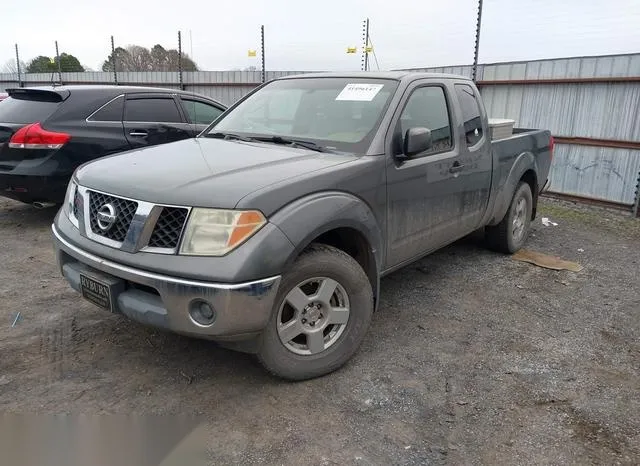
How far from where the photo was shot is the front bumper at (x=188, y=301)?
2580 millimetres

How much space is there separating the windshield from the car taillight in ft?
8.42

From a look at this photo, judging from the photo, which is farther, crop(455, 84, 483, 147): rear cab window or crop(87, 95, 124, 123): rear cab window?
crop(87, 95, 124, 123): rear cab window

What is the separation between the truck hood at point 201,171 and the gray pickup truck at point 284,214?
11 millimetres

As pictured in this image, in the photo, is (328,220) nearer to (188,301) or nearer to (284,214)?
(284,214)

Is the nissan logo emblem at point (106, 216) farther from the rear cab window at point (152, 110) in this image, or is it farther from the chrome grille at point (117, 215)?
the rear cab window at point (152, 110)

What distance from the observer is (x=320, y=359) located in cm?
312

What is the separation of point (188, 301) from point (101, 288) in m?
0.61

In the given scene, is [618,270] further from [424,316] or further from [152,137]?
[152,137]

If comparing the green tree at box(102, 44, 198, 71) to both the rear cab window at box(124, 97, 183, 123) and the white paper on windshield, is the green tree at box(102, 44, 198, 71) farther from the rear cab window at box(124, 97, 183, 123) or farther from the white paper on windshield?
the white paper on windshield

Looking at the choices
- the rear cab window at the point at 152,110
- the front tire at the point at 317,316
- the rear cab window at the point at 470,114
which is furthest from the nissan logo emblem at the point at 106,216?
the rear cab window at the point at 152,110

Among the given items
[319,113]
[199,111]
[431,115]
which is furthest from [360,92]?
[199,111]

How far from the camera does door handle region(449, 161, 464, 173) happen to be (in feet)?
13.8

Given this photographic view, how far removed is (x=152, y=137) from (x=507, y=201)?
14.2 ft

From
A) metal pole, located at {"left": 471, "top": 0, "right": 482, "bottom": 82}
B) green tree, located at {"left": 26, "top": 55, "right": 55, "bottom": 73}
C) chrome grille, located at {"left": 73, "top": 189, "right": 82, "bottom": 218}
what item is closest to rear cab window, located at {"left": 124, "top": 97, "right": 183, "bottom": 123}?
chrome grille, located at {"left": 73, "top": 189, "right": 82, "bottom": 218}
